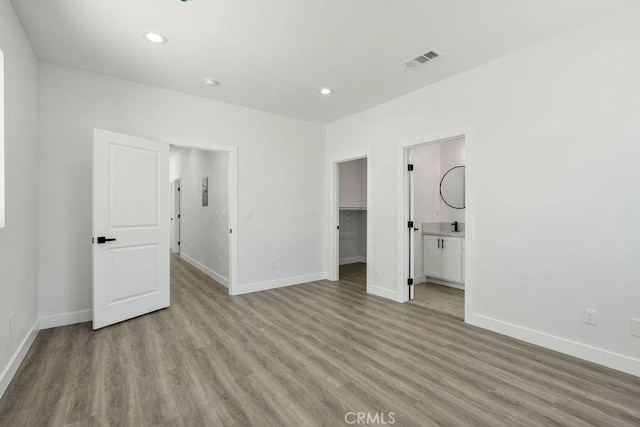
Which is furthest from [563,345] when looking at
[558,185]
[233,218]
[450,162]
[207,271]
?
[207,271]

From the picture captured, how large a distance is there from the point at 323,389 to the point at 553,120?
9.38 feet

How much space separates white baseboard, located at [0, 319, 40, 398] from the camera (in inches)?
75.5

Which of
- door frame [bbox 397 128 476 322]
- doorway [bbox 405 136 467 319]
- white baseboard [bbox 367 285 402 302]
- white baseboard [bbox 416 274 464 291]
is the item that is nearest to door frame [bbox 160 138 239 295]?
white baseboard [bbox 367 285 402 302]

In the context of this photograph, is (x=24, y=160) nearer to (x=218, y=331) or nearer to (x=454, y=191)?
(x=218, y=331)

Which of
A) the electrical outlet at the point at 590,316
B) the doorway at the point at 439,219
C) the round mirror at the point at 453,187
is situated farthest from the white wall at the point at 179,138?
the electrical outlet at the point at 590,316

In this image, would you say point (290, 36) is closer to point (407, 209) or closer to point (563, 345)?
point (407, 209)

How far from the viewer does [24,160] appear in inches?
97.3

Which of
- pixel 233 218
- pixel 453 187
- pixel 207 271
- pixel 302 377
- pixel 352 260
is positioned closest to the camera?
pixel 302 377

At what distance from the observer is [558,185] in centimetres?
250

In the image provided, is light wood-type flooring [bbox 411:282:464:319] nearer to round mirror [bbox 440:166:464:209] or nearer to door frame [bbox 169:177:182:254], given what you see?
round mirror [bbox 440:166:464:209]

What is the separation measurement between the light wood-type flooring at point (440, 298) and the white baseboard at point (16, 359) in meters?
3.77

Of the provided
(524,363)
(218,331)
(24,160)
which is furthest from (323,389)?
(24,160)

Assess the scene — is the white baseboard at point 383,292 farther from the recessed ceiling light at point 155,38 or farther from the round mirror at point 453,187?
the recessed ceiling light at point 155,38

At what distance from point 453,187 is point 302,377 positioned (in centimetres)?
415
